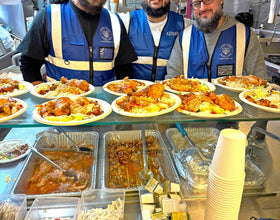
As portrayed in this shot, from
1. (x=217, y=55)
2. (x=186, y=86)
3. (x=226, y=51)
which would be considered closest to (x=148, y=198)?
(x=186, y=86)

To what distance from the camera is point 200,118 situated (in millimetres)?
1712

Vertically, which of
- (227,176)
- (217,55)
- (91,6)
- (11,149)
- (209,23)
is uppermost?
(91,6)

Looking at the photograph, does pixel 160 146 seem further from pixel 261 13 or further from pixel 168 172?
pixel 261 13

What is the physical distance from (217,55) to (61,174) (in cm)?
279

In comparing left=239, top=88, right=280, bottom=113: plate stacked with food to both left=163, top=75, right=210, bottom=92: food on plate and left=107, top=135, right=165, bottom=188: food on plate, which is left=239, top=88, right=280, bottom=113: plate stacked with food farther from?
left=107, top=135, right=165, bottom=188: food on plate

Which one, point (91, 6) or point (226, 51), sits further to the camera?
point (226, 51)

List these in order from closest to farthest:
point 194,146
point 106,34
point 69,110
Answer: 1. point 69,110
2. point 194,146
3. point 106,34

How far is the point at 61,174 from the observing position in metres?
2.14

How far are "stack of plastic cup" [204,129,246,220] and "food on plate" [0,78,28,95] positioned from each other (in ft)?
5.88

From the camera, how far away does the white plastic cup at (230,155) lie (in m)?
1.27

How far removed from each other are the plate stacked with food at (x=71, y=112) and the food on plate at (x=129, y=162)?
2.39ft

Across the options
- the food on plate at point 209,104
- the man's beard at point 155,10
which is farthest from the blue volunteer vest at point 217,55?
the food on plate at point 209,104

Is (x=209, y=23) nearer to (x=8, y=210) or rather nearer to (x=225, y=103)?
(x=225, y=103)

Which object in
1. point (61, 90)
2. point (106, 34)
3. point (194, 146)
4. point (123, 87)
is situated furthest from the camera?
point (106, 34)
